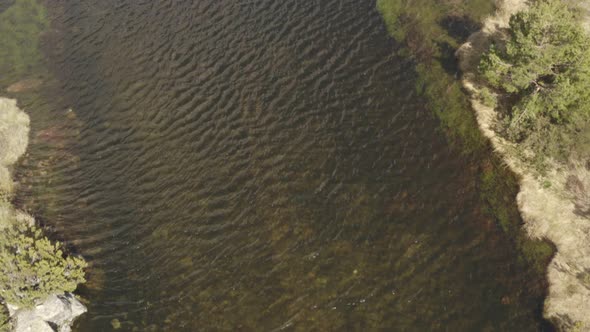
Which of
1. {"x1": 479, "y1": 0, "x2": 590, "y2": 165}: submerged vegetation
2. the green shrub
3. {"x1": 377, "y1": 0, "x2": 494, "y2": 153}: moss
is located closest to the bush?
{"x1": 377, "y1": 0, "x2": 494, "y2": 153}: moss

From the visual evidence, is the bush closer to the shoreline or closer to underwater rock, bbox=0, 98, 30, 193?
underwater rock, bbox=0, 98, 30, 193

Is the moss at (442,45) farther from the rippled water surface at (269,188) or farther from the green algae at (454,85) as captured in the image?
the rippled water surface at (269,188)

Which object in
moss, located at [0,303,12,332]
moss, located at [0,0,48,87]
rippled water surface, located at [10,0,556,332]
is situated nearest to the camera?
rippled water surface, located at [10,0,556,332]

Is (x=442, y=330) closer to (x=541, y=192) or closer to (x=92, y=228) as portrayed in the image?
Answer: (x=541, y=192)

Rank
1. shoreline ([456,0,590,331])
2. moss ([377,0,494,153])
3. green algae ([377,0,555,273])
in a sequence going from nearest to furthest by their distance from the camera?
shoreline ([456,0,590,331]) → green algae ([377,0,555,273]) → moss ([377,0,494,153])

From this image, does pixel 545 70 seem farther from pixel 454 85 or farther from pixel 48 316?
pixel 48 316

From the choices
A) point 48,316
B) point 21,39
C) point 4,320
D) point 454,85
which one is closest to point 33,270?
point 48,316

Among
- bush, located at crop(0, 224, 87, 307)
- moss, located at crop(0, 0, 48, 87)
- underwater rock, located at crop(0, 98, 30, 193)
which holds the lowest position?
bush, located at crop(0, 224, 87, 307)

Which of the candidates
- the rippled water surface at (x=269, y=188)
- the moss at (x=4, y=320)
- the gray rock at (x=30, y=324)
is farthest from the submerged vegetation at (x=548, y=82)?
the moss at (x=4, y=320)
